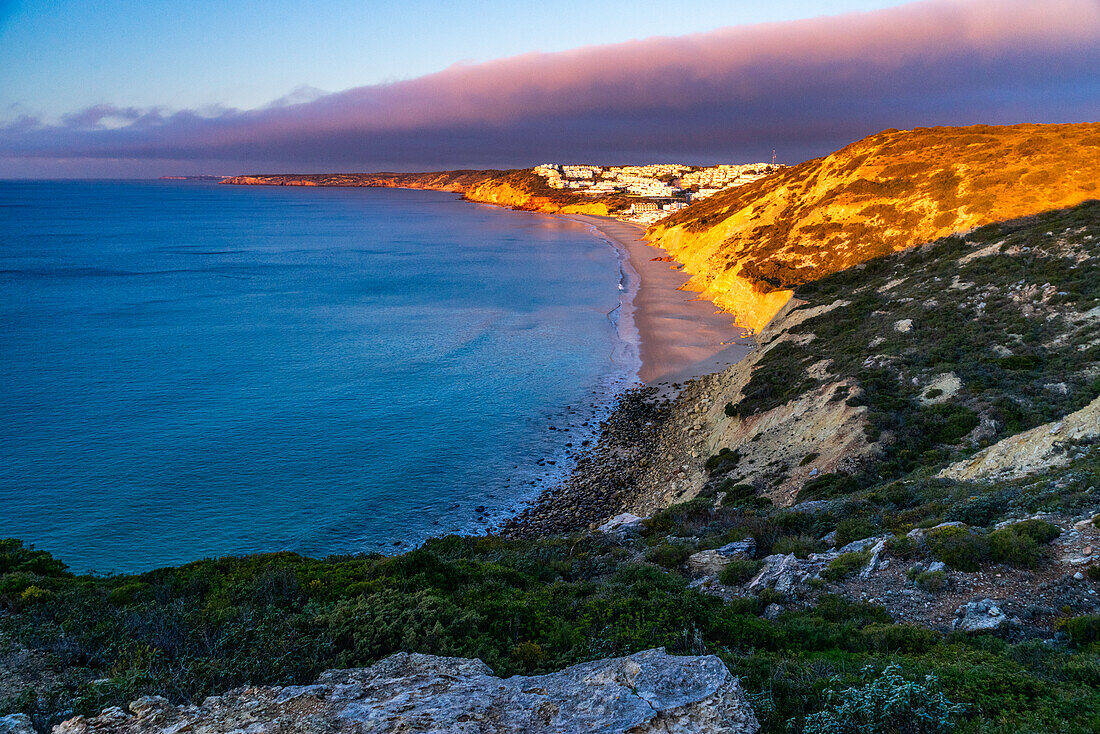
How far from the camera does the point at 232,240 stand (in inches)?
4779

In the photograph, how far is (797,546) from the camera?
41.9 feet

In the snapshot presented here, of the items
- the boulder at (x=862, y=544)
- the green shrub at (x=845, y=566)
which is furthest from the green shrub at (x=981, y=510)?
the green shrub at (x=845, y=566)

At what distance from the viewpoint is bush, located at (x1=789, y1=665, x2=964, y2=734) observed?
17.3 ft

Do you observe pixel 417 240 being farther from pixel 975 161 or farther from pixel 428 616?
pixel 428 616

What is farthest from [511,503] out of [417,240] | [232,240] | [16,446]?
[232,240]

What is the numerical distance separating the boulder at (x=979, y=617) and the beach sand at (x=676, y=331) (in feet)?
101

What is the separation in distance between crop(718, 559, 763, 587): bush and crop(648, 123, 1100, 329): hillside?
40338 millimetres

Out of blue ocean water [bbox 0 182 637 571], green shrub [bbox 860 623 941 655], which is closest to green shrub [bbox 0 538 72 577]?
blue ocean water [bbox 0 182 637 571]

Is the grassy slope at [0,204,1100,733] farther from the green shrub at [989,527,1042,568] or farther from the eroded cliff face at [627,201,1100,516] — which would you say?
the eroded cliff face at [627,201,1100,516]

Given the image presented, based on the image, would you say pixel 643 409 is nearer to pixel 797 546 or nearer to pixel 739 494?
pixel 739 494

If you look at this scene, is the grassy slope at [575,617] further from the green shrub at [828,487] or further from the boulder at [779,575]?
the boulder at [779,575]

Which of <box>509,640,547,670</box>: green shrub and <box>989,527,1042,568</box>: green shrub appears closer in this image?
<box>509,640,547,670</box>: green shrub

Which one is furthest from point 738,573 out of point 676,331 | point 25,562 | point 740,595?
point 676,331

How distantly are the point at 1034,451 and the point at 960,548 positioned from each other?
6.21 m
